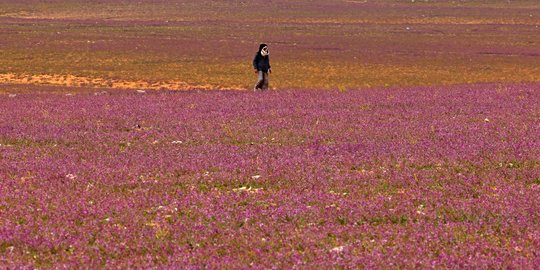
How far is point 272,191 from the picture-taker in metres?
13.4

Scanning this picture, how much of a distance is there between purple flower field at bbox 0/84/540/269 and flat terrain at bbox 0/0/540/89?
26278 millimetres

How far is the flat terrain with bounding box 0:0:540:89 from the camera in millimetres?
53281

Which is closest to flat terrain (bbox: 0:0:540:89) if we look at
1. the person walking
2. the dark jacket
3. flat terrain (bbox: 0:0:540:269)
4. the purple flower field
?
the person walking

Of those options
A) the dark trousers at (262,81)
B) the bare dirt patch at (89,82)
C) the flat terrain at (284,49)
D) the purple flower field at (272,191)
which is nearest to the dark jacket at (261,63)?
the dark trousers at (262,81)

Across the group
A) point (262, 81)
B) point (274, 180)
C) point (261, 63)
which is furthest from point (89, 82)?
point (274, 180)

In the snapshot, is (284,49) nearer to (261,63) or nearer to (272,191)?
(261,63)

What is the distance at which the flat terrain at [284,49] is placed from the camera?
53281mm

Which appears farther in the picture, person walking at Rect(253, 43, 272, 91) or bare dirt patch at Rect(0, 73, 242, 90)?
bare dirt patch at Rect(0, 73, 242, 90)

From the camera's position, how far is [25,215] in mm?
11711

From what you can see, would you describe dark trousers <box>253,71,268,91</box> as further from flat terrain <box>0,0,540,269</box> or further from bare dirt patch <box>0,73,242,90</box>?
bare dirt patch <box>0,73,242,90</box>

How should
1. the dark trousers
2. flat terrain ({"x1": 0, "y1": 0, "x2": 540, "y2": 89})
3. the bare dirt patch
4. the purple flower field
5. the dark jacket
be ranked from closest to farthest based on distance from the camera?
the purple flower field, the dark jacket, the dark trousers, the bare dirt patch, flat terrain ({"x1": 0, "y1": 0, "x2": 540, "y2": 89})

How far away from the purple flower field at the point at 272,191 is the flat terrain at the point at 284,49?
2628 centimetres

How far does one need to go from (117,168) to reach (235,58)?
51.6 m

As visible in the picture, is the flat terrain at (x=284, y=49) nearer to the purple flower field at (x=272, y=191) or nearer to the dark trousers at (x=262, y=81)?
the dark trousers at (x=262, y=81)
